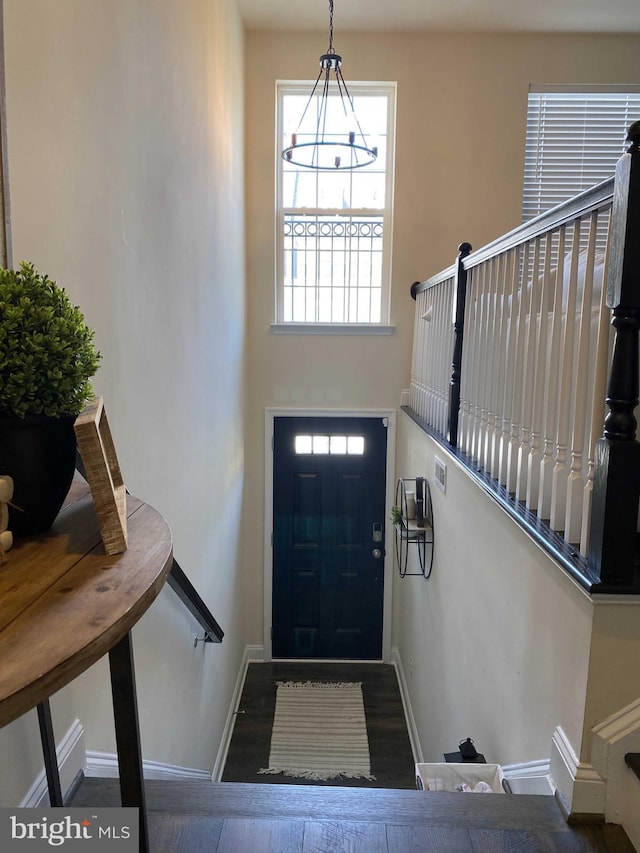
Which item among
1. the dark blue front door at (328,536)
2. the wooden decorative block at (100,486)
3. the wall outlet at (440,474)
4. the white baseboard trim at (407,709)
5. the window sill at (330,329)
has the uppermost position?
the window sill at (330,329)

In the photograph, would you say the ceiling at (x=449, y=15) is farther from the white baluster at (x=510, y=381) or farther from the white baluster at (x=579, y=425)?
the white baluster at (x=579, y=425)

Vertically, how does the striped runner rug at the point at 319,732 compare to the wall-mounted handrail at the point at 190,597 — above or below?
below

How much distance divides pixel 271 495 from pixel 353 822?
12.1 feet

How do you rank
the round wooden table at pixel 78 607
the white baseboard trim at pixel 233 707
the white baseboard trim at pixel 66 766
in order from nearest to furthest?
the round wooden table at pixel 78 607
the white baseboard trim at pixel 66 766
the white baseboard trim at pixel 233 707

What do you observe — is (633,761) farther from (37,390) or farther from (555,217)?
(37,390)

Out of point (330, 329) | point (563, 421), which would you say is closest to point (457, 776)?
point (563, 421)

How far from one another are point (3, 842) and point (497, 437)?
1878mm

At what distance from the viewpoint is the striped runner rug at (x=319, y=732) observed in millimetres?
4039

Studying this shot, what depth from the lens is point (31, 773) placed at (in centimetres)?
133

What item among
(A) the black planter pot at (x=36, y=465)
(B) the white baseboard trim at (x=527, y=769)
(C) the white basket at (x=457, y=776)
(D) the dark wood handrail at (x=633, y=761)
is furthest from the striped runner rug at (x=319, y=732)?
(A) the black planter pot at (x=36, y=465)

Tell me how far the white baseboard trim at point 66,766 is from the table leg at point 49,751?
0.21 ft

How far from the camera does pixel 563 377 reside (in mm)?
1701

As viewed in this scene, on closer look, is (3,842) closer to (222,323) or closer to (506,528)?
(506,528)

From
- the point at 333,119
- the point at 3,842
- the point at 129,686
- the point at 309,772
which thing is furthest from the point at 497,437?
Result: the point at 333,119
